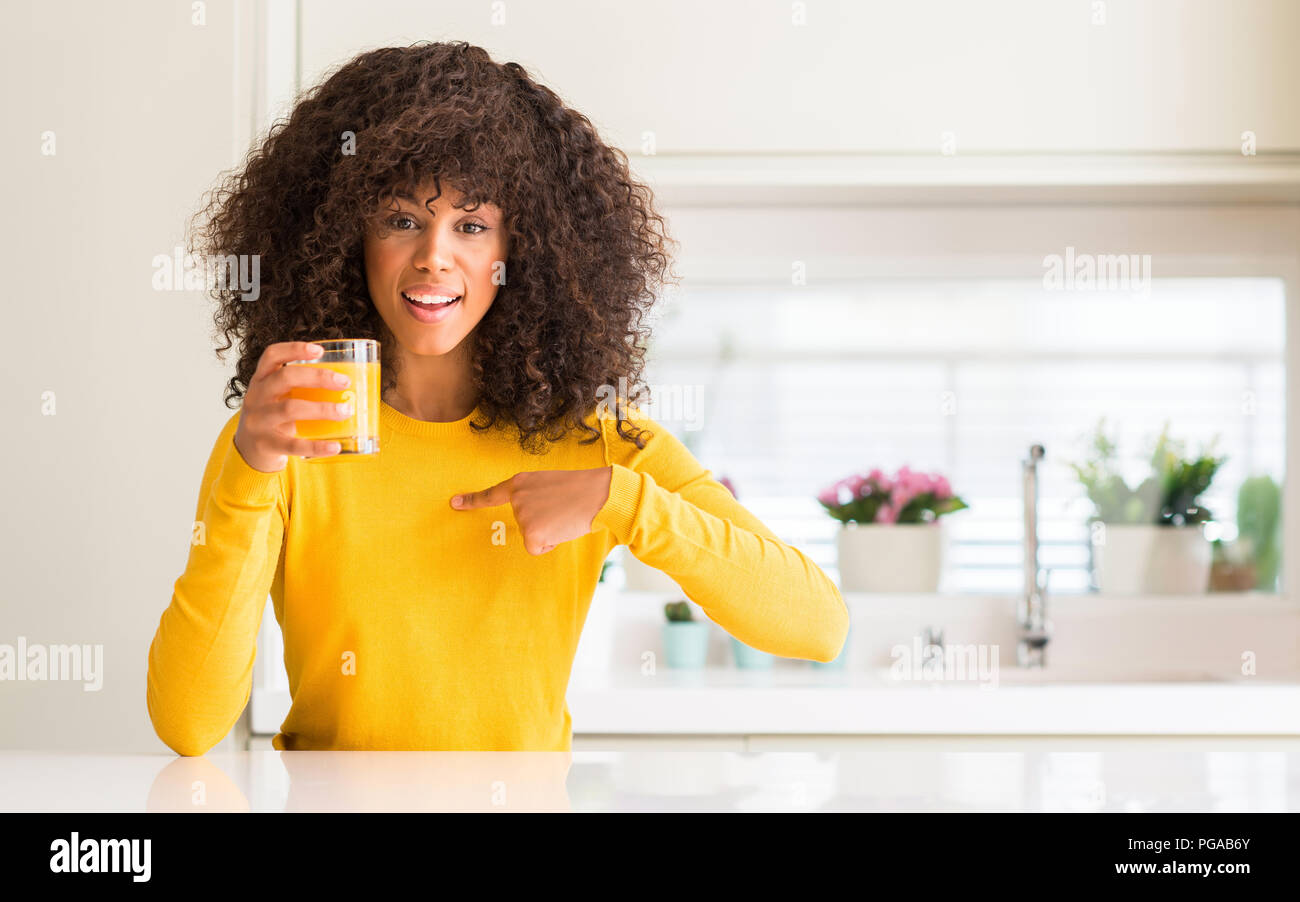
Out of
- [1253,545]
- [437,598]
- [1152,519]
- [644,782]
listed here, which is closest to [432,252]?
[437,598]

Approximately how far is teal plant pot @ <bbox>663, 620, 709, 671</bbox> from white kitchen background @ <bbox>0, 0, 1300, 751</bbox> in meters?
0.07

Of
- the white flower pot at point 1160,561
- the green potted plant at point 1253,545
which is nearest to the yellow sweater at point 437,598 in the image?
the white flower pot at point 1160,561

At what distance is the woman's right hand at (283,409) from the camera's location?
3.21 feet

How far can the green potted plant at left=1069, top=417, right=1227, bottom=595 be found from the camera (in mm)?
2451

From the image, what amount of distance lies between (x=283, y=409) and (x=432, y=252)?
0.26 m

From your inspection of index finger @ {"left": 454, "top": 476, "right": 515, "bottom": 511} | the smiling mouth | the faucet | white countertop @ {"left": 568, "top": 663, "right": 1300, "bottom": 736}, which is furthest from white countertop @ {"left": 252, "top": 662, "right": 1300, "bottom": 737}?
the smiling mouth

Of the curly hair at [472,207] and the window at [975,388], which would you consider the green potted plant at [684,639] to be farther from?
the curly hair at [472,207]

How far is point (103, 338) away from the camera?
194 cm

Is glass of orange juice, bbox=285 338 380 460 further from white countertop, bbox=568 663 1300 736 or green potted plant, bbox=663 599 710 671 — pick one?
green potted plant, bbox=663 599 710 671

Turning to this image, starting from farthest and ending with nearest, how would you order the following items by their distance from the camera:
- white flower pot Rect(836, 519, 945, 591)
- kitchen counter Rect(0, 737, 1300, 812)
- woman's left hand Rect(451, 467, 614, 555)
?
white flower pot Rect(836, 519, 945, 591)
woman's left hand Rect(451, 467, 614, 555)
kitchen counter Rect(0, 737, 1300, 812)

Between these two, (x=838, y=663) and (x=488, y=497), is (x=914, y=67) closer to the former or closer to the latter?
(x=838, y=663)

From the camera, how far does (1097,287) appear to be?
2.51 m

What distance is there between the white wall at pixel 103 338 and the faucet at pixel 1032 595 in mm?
1547

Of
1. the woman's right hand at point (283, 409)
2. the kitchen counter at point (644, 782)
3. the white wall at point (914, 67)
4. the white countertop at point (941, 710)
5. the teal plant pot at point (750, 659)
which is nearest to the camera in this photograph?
the kitchen counter at point (644, 782)
